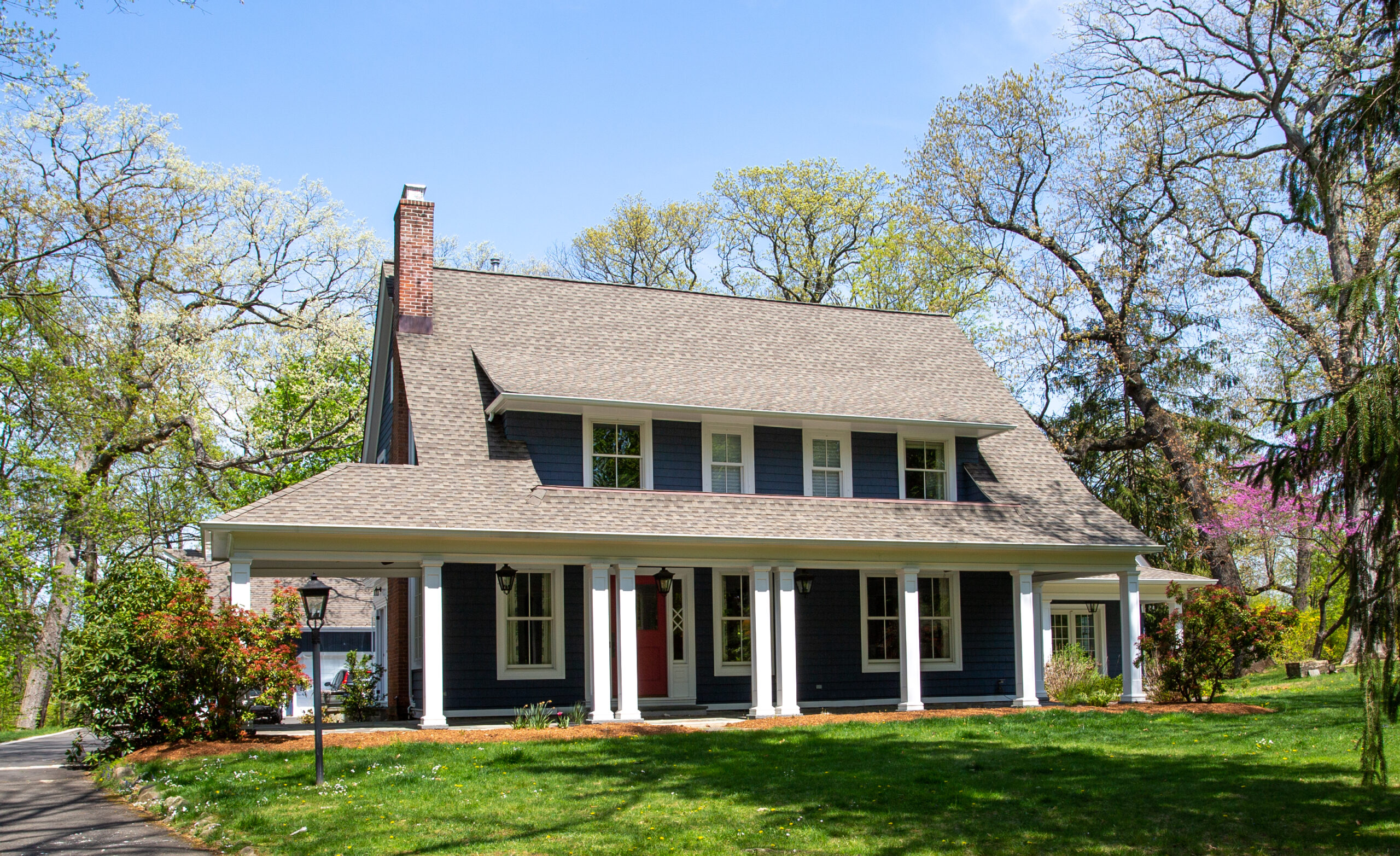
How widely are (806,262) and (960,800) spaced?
3370 centimetres

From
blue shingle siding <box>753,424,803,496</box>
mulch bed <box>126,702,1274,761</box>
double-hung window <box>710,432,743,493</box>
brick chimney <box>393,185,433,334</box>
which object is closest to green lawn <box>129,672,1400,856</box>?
mulch bed <box>126,702,1274,761</box>

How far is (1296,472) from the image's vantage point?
7500mm

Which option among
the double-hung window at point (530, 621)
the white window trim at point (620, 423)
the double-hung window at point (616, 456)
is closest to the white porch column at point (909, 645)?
the white window trim at point (620, 423)

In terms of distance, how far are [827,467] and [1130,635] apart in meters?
5.90

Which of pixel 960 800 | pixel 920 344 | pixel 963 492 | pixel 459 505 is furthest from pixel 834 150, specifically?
pixel 960 800

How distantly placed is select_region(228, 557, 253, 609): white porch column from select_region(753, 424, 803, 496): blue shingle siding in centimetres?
829

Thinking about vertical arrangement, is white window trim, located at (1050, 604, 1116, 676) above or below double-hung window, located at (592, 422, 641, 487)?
below

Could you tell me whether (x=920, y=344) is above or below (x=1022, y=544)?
above

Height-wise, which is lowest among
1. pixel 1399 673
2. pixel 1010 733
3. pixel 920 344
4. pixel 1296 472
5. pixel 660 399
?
pixel 1010 733

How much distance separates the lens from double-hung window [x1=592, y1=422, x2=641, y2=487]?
19.2 metres

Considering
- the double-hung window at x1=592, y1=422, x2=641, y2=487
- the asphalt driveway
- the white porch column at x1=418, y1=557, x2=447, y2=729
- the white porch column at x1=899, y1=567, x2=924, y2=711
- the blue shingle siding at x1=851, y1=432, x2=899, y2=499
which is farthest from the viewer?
the blue shingle siding at x1=851, y1=432, x2=899, y2=499

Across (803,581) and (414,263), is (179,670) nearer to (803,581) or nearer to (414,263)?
(414,263)

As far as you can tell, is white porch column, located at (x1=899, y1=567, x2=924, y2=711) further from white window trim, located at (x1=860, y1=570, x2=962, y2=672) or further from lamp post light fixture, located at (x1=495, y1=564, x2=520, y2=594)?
lamp post light fixture, located at (x1=495, y1=564, x2=520, y2=594)

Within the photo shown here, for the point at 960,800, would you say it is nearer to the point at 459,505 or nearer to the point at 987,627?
the point at 459,505
